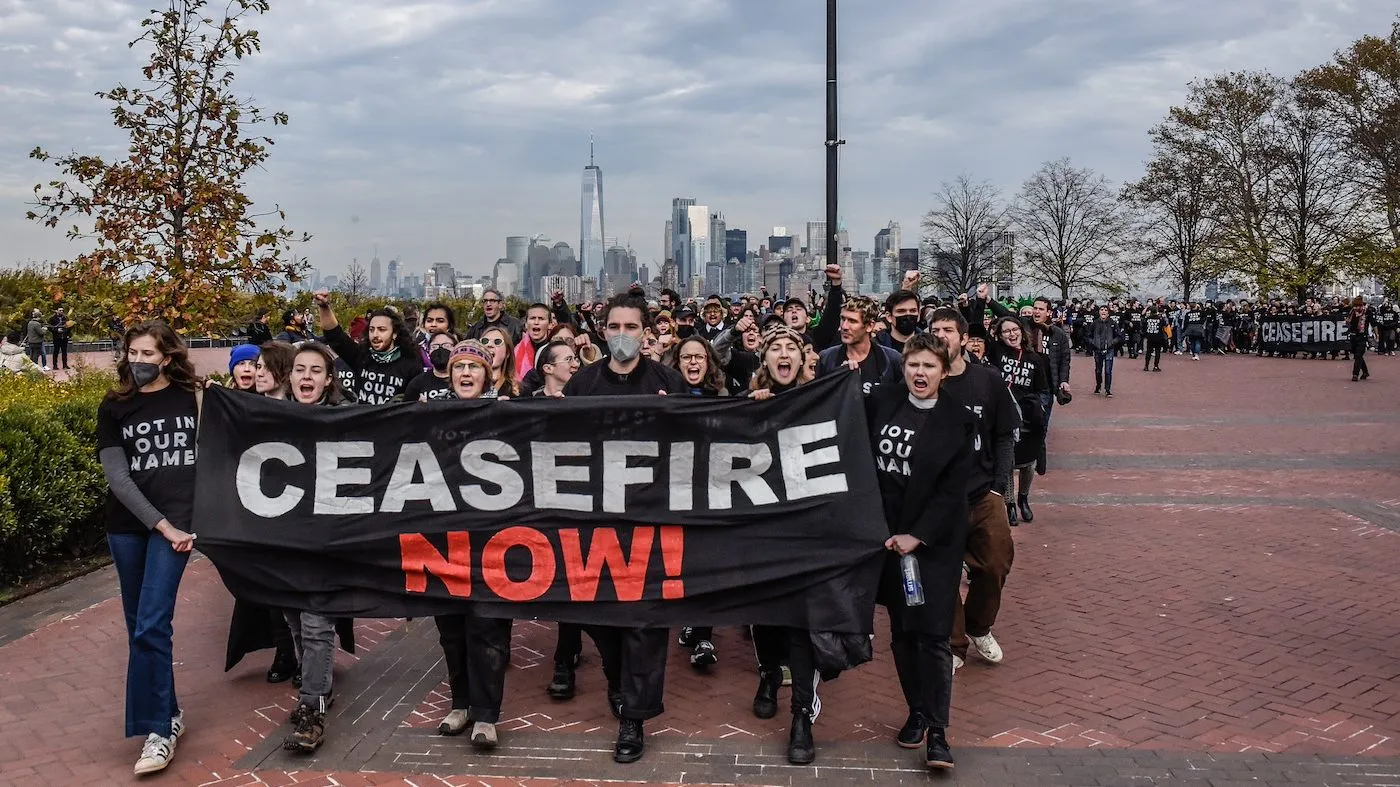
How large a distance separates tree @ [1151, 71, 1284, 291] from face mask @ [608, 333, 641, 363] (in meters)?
45.3

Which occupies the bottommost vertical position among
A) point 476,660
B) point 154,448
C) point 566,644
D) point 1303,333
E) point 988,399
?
point 566,644

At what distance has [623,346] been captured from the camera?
20.0ft

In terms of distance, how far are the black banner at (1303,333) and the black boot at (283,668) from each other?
33534 mm

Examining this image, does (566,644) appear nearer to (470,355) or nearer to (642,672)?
(642,672)

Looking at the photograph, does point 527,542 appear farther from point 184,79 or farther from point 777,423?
point 184,79

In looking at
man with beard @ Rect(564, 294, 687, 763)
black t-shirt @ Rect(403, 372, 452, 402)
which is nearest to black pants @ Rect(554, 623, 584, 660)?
man with beard @ Rect(564, 294, 687, 763)

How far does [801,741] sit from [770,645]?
693 mm

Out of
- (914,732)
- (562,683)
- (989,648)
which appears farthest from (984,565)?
(562,683)

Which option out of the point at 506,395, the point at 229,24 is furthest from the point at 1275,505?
the point at 229,24

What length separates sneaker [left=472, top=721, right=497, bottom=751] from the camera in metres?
5.20

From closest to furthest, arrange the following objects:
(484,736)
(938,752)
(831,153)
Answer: (938,752) → (484,736) → (831,153)

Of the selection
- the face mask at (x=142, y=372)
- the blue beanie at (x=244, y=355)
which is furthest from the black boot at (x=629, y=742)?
the blue beanie at (x=244, y=355)

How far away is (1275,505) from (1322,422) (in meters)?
8.05

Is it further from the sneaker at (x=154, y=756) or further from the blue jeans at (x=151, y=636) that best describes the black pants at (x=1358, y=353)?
the sneaker at (x=154, y=756)
